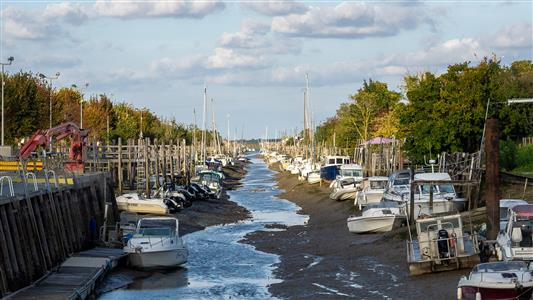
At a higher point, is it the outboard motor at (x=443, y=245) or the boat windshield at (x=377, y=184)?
the boat windshield at (x=377, y=184)

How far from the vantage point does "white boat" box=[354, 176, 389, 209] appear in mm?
59562

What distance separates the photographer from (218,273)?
41.0 metres

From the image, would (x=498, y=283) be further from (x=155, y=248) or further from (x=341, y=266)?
(x=155, y=248)

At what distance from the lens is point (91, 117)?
12262 cm

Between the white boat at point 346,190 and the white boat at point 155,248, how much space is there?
29.2 meters

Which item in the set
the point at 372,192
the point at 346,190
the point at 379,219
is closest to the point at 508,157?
the point at 346,190

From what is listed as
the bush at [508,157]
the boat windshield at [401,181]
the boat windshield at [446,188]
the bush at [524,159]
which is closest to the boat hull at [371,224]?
the boat windshield at [446,188]

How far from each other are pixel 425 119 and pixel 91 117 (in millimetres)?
60734

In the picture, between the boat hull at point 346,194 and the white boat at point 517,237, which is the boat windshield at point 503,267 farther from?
the boat hull at point 346,194

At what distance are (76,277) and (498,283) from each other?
15.1 m

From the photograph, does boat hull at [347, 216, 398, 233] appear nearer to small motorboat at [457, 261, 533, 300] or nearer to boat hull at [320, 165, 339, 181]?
small motorboat at [457, 261, 533, 300]

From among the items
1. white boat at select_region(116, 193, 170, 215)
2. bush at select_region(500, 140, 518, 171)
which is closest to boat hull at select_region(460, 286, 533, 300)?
white boat at select_region(116, 193, 170, 215)

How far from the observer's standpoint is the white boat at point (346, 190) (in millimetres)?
71100

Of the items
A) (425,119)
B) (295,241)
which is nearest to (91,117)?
(425,119)
